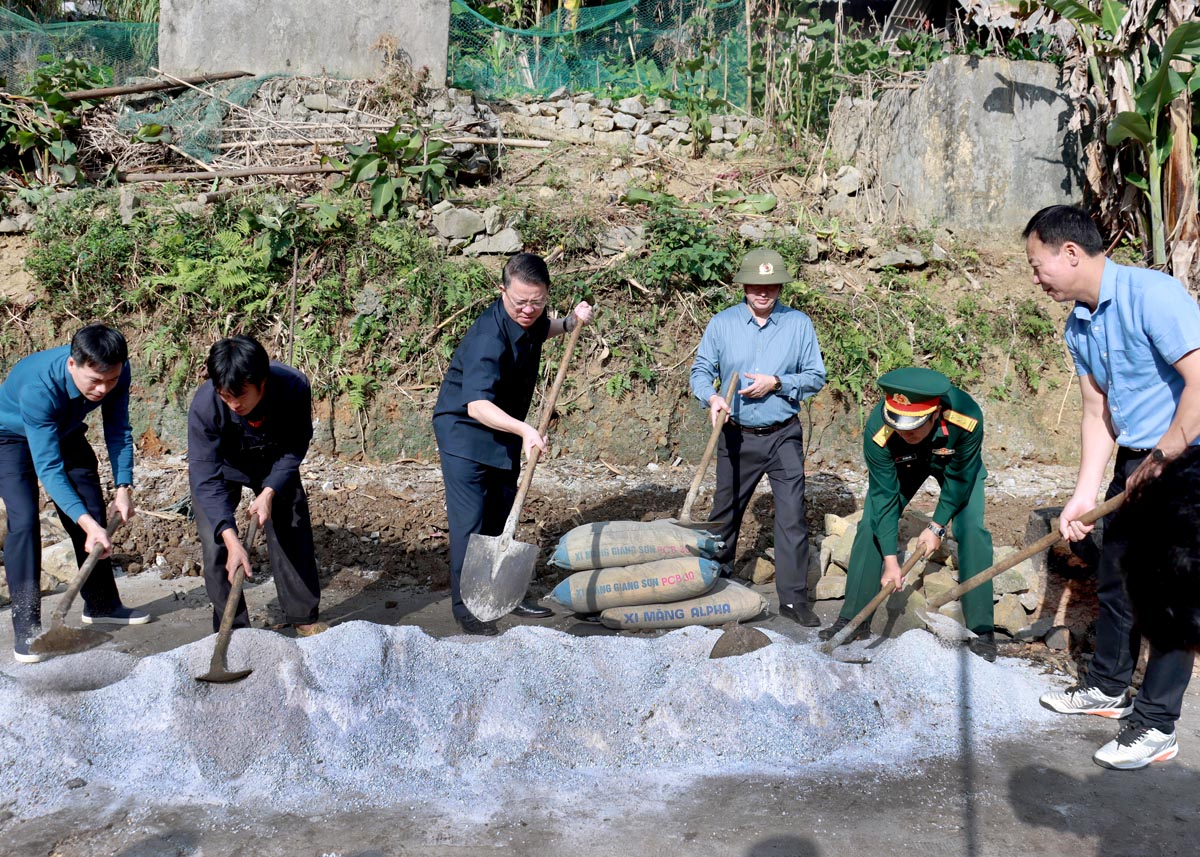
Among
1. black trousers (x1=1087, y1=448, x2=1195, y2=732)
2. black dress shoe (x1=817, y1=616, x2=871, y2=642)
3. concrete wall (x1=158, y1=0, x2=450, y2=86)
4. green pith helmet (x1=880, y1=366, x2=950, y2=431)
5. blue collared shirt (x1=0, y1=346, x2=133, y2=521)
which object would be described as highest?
concrete wall (x1=158, y1=0, x2=450, y2=86)

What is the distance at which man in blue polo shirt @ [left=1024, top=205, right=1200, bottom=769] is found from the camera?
3.24m

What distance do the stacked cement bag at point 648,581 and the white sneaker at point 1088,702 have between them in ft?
4.64

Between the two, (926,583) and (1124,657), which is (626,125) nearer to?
(926,583)

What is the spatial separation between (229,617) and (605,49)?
8.44m

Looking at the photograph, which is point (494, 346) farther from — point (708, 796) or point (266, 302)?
point (266, 302)

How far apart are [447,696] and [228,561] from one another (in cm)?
133

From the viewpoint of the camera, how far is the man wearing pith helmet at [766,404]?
4902 millimetres

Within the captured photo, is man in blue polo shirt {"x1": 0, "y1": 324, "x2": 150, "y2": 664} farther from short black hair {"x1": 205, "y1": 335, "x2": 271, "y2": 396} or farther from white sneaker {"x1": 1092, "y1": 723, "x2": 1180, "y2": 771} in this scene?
white sneaker {"x1": 1092, "y1": 723, "x2": 1180, "y2": 771}

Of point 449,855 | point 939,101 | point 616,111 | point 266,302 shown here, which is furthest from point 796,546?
point 616,111

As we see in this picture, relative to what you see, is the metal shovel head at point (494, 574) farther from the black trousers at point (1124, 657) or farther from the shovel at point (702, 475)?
the black trousers at point (1124, 657)

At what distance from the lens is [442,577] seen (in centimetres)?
573

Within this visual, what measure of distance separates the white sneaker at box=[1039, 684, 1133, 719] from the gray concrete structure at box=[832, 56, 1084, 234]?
590 cm

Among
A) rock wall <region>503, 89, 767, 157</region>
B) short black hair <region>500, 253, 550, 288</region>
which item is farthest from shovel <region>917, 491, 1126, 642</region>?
rock wall <region>503, 89, 767, 157</region>

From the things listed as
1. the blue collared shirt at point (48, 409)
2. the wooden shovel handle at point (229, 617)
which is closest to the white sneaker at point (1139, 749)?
the wooden shovel handle at point (229, 617)
